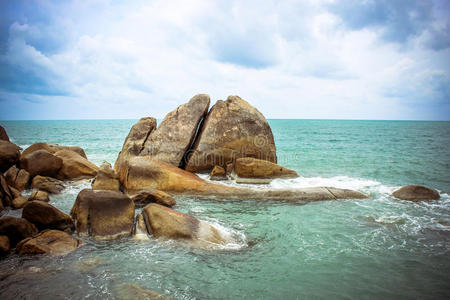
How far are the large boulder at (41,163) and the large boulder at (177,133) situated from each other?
12.8 feet

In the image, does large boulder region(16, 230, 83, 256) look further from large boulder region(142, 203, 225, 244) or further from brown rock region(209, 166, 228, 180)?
brown rock region(209, 166, 228, 180)

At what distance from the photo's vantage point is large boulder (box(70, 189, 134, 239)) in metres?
6.74

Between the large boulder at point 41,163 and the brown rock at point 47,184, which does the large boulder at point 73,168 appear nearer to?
the large boulder at point 41,163

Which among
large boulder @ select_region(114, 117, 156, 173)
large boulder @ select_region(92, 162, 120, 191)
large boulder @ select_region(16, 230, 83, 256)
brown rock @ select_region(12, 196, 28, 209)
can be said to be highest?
large boulder @ select_region(114, 117, 156, 173)

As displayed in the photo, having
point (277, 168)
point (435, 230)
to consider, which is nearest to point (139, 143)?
point (277, 168)

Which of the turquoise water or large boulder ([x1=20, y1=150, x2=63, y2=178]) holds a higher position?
large boulder ([x1=20, y1=150, x2=63, y2=178])

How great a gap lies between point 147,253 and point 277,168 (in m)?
8.55

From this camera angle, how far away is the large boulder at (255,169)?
12.6 m

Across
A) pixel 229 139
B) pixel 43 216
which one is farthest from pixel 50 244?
pixel 229 139

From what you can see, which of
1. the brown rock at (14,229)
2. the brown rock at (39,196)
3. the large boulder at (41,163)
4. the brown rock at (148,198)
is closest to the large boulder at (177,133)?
the large boulder at (41,163)

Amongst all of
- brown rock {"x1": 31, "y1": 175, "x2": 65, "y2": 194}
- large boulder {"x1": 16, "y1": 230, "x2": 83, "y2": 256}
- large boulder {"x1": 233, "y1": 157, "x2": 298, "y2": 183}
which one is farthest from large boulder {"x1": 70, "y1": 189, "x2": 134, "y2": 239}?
large boulder {"x1": 233, "y1": 157, "x2": 298, "y2": 183}

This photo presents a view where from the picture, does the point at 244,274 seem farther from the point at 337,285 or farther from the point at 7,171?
the point at 7,171

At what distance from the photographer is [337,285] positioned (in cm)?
506

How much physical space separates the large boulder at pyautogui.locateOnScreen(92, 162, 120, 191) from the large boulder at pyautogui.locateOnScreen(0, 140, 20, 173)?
387 cm
